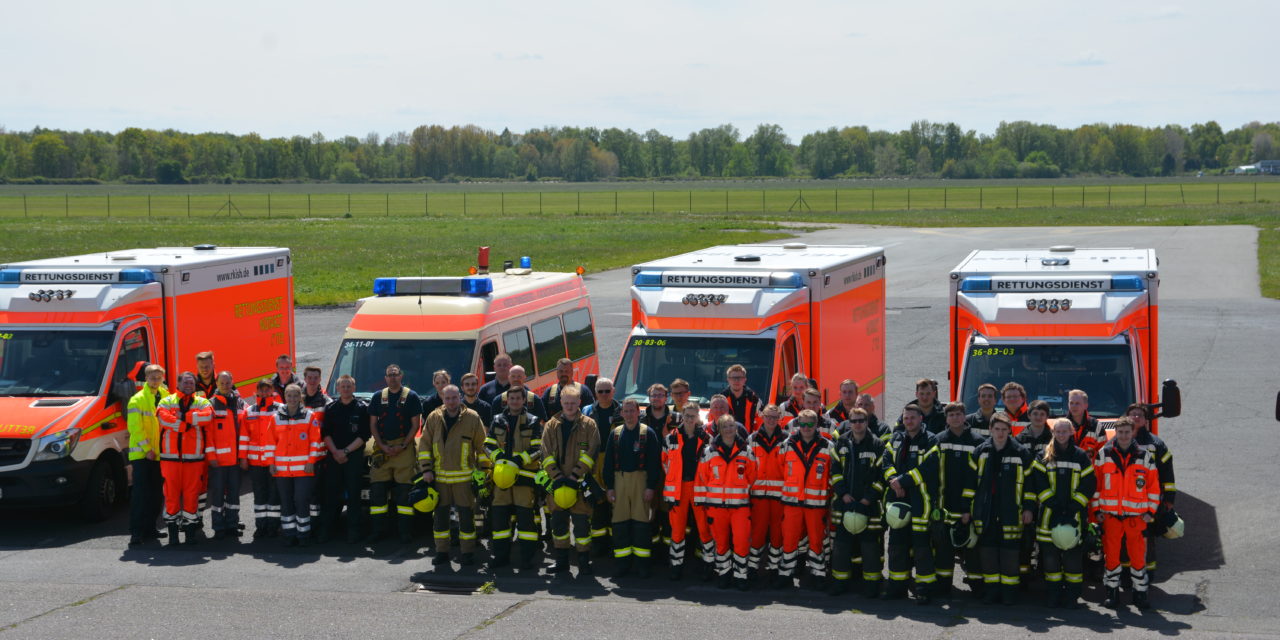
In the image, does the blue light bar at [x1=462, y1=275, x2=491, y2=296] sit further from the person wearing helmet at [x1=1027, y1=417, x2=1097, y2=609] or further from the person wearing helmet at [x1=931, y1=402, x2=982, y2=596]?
the person wearing helmet at [x1=1027, y1=417, x2=1097, y2=609]

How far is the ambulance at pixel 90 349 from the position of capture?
42.9 feet

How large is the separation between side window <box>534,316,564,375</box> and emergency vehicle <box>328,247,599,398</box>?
0.02m

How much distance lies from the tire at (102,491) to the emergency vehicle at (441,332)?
2.48 m

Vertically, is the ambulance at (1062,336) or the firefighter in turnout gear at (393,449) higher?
the ambulance at (1062,336)

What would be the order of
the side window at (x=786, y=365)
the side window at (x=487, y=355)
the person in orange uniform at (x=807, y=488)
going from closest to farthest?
1. the person in orange uniform at (x=807, y=488)
2. the side window at (x=786, y=365)
3. the side window at (x=487, y=355)

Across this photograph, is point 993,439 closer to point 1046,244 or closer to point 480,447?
point 480,447

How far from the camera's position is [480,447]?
1198cm

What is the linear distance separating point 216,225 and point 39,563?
63.7 meters

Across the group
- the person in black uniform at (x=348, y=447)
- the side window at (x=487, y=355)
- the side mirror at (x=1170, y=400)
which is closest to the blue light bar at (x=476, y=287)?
→ the side window at (x=487, y=355)

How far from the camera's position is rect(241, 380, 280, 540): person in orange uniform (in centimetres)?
1279

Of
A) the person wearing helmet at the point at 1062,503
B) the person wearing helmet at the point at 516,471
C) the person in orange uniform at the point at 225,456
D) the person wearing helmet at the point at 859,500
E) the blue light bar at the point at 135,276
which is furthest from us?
the blue light bar at the point at 135,276

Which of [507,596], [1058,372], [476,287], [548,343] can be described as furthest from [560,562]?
[1058,372]

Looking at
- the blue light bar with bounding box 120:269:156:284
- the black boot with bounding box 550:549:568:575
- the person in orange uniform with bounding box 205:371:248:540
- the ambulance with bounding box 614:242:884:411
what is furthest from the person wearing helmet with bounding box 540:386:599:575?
the blue light bar with bounding box 120:269:156:284

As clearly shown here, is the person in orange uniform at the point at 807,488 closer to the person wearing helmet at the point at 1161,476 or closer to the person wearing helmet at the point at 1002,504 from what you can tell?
the person wearing helmet at the point at 1002,504
